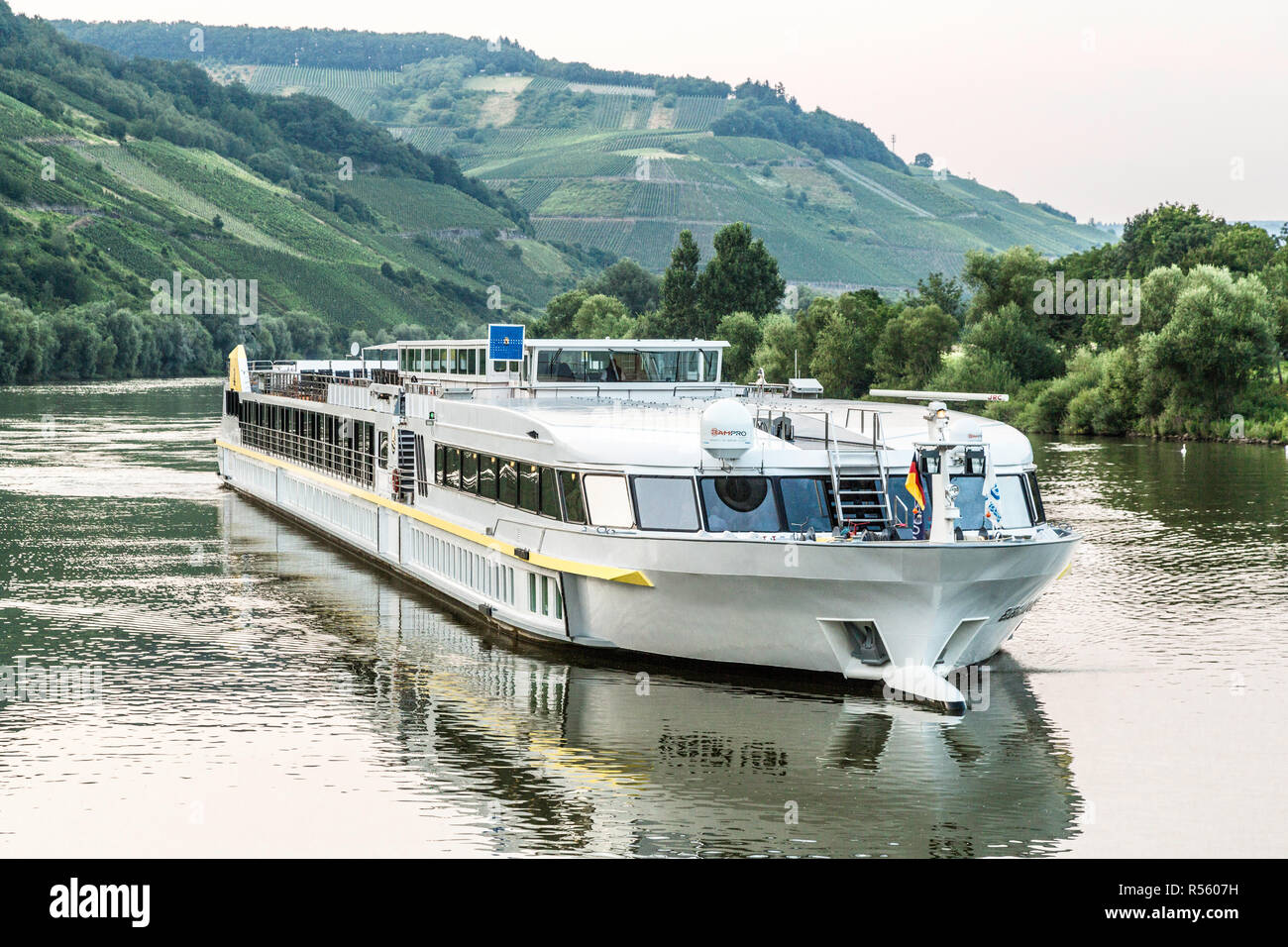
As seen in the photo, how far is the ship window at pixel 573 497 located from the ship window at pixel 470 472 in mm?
4632

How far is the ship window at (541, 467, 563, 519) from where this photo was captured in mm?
23016

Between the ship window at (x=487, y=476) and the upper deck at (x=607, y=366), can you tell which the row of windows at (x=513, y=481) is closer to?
the ship window at (x=487, y=476)

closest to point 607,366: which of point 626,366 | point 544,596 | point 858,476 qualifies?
point 626,366

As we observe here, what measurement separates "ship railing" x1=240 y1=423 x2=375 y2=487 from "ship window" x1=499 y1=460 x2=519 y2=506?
1051 cm

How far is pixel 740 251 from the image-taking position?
114 meters

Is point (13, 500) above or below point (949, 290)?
below

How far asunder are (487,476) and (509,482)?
1349mm

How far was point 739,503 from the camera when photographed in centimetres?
2153

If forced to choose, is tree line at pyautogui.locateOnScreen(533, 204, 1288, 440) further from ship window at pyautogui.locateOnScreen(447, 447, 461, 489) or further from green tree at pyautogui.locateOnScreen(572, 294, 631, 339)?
ship window at pyautogui.locateOnScreen(447, 447, 461, 489)

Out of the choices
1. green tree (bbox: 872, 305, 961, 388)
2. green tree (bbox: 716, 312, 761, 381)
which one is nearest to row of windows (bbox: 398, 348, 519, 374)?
green tree (bbox: 872, 305, 961, 388)

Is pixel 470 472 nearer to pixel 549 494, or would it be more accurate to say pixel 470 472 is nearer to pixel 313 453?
pixel 549 494
